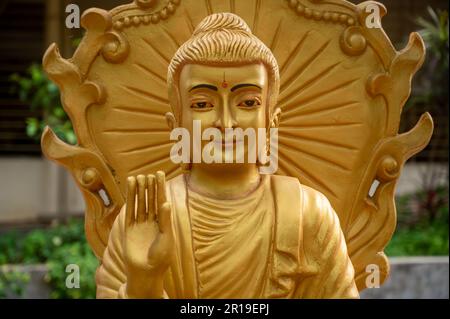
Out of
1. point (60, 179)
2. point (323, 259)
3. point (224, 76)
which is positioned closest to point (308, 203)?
point (323, 259)

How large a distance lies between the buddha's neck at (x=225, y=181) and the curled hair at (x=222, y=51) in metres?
0.23

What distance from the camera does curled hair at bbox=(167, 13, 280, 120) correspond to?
2.69 meters

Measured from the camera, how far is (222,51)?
2682mm

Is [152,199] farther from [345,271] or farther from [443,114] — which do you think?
[443,114]

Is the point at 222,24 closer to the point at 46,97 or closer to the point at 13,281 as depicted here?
the point at 13,281

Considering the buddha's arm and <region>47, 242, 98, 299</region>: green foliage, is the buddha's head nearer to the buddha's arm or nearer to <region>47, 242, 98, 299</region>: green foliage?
Answer: the buddha's arm

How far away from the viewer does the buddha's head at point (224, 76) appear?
2689mm

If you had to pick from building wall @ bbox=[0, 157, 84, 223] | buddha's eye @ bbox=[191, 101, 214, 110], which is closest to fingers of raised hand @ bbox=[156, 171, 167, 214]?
buddha's eye @ bbox=[191, 101, 214, 110]

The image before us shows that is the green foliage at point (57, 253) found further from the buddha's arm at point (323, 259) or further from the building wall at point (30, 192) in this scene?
the buddha's arm at point (323, 259)

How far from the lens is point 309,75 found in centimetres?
335

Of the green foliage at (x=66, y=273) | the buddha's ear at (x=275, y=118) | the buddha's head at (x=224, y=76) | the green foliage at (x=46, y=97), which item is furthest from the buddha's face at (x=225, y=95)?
the green foliage at (x=46, y=97)

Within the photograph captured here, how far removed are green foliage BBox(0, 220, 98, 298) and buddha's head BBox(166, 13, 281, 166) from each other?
10.3 ft

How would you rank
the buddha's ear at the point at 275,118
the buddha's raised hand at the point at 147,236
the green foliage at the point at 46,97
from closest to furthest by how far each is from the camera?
the buddha's raised hand at the point at 147,236, the buddha's ear at the point at 275,118, the green foliage at the point at 46,97

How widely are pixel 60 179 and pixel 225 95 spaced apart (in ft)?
18.9
